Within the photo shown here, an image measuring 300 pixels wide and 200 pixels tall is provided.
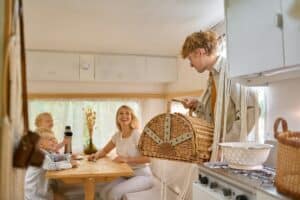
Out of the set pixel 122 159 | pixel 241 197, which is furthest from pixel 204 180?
pixel 122 159

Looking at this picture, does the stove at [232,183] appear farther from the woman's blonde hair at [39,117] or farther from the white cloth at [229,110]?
the woman's blonde hair at [39,117]

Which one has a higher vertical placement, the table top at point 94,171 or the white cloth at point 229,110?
the white cloth at point 229,110

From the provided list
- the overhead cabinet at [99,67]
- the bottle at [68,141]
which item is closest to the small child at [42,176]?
the bottle at [68,141]

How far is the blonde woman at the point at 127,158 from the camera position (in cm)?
311

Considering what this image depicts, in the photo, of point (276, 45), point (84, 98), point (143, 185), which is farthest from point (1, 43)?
point (84, 98)

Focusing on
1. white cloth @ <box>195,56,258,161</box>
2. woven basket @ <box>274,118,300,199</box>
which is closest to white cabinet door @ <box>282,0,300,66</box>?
woven basket @ <box>274,118,300,199</box>

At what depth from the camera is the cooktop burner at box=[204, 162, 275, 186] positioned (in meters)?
1.39

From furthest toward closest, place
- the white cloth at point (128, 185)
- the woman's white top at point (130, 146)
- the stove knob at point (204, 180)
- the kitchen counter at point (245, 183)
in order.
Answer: the woman's white top at point (130, 146)
the white cloth at point (128, 185)
the stove knob at point (204, 180)
the kitchen counter at point (245, 183)

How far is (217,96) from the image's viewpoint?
2061mm

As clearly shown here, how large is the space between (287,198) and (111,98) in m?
3.33

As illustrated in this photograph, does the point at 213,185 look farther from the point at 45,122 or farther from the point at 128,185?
the point at 45,122

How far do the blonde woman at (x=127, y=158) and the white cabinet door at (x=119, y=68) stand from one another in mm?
513

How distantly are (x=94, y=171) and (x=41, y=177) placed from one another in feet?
2.24

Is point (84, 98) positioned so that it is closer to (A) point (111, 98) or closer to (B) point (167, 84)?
(A) point (111, 98)
